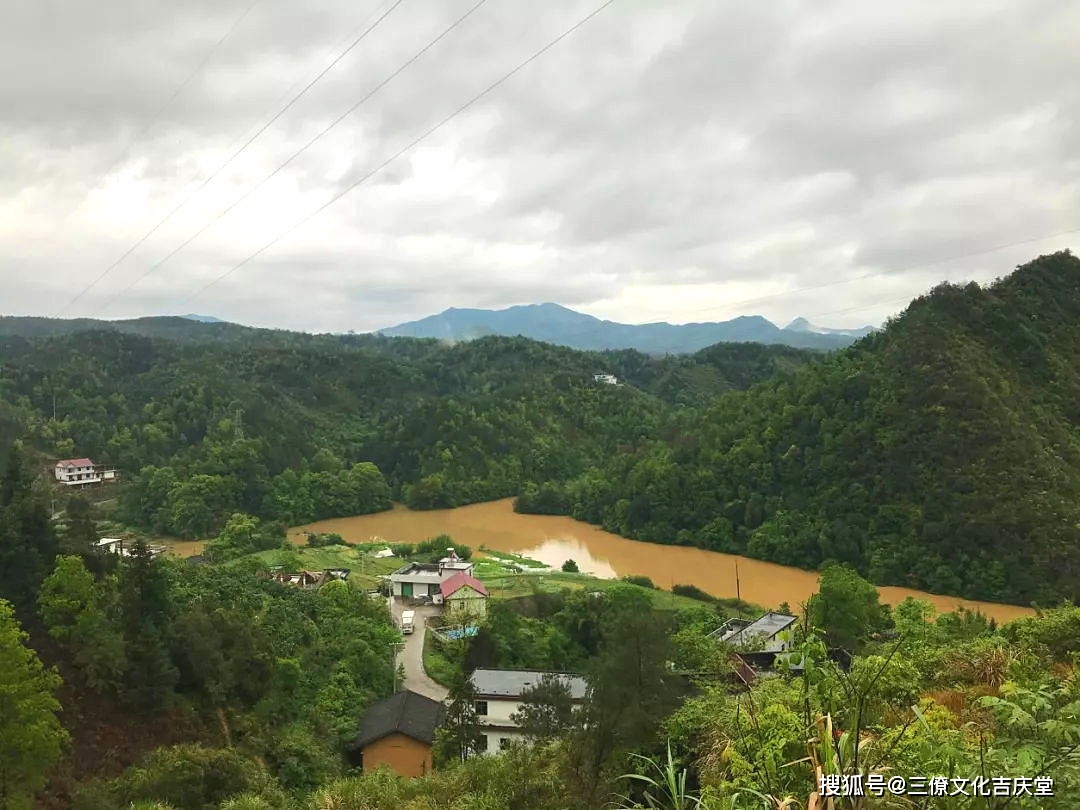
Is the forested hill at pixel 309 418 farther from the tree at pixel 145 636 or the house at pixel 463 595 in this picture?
the tree at pixel 145 636

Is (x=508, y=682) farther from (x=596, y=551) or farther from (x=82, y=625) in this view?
(x=596, y=551)

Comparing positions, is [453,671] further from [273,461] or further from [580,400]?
[580,400]

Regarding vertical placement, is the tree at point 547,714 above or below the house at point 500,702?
above

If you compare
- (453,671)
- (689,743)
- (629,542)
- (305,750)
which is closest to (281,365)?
(629,542)

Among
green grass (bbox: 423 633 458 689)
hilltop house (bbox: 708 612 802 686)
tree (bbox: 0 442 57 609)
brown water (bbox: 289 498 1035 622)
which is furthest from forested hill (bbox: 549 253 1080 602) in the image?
tree (bbox: 0 442 57 609)

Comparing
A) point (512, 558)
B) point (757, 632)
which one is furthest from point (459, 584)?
point (757, 632)

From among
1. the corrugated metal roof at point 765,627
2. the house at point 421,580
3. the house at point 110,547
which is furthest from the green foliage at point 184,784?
the house at point 421,580
